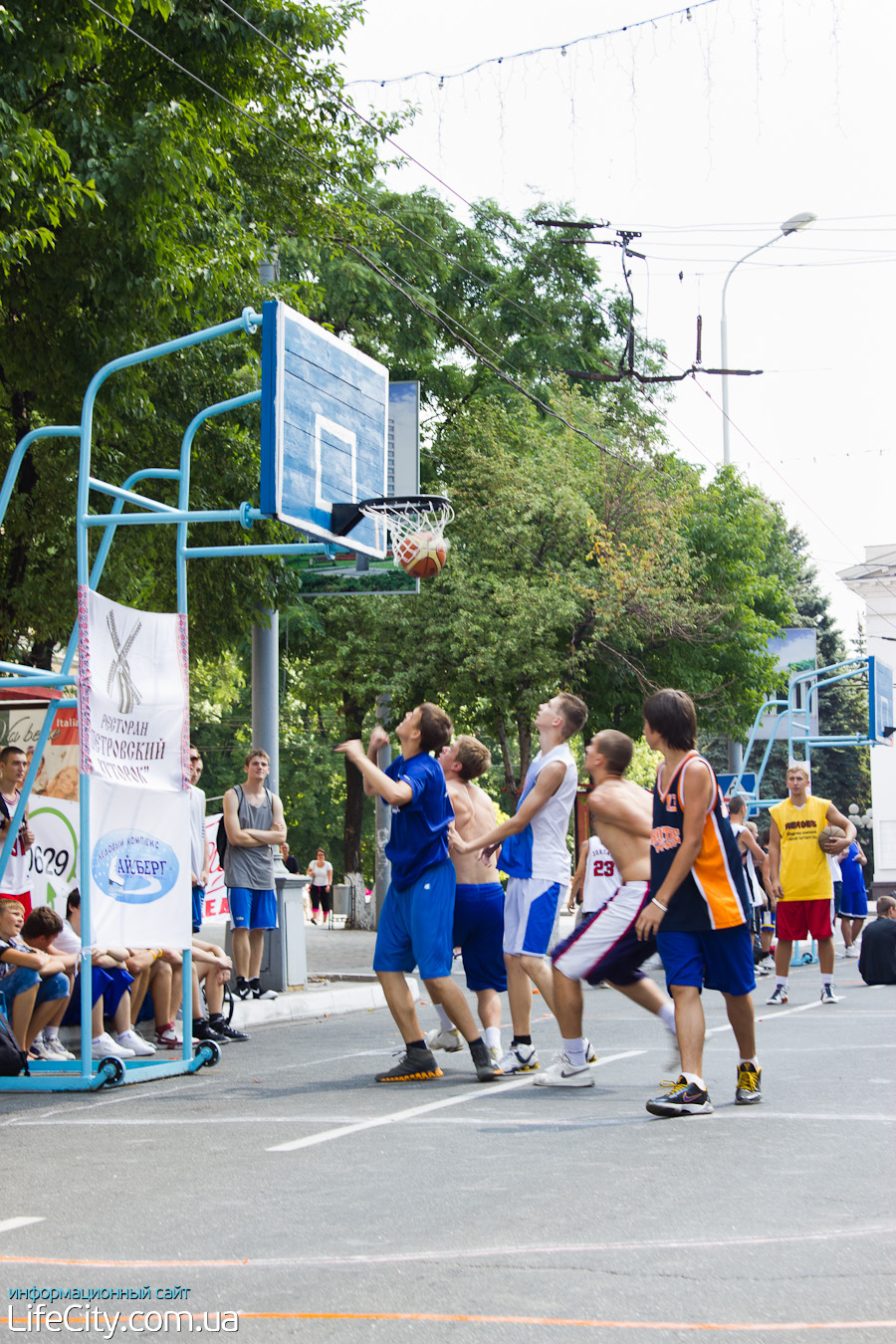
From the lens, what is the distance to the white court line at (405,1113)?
249 inches

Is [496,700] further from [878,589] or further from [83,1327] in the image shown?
[878,589]

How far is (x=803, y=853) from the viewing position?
13055mm

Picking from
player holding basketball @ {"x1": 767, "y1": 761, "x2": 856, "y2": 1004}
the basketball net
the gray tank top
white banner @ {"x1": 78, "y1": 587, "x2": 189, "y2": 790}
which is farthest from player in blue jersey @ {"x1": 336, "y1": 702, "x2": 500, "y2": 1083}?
player holding basketball @ {"x1": 767, "y1": 761, "x2": 856, "y2": 1004}

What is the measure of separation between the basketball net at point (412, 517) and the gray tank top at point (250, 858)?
238 cm

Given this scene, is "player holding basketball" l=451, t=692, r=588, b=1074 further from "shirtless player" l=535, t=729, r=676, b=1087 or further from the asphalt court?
the asphalt court

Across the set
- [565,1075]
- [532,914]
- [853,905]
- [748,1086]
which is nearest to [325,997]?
[532,914]

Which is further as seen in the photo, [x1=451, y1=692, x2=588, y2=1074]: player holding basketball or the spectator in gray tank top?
the spectator in gray tank top

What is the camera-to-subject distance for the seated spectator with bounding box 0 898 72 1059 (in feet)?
27.5

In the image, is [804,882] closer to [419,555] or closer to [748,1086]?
[419,555]

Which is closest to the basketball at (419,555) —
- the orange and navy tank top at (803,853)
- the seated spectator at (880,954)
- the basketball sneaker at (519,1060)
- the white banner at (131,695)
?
the white banner at (131,695)

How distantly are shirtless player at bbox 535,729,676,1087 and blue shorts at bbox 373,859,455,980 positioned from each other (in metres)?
0.68

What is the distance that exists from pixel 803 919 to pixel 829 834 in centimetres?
75

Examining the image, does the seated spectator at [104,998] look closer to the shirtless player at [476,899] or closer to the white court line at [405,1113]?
the shirtless player at [476,899]

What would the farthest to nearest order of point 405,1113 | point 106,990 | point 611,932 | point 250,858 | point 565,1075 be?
point 250,858, point 106,990, point 565,1075, point 611,932, point 405,1113
